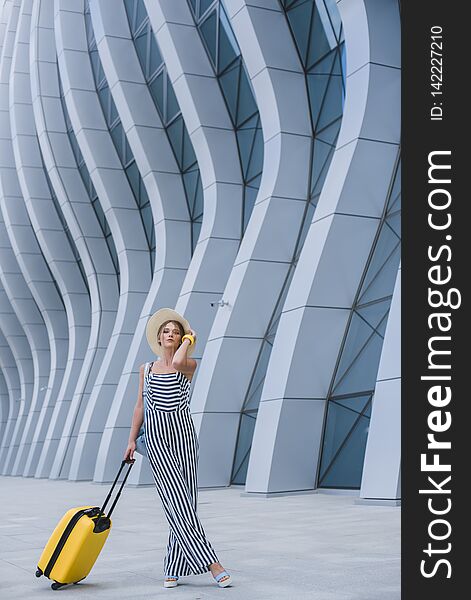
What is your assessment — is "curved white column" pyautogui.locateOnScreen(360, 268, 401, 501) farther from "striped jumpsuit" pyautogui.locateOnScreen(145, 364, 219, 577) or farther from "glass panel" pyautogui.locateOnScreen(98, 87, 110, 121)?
"glass panel" pyautogui.locateOnScreen(98, 87, 110, 121)

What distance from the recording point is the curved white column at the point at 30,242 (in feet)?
125

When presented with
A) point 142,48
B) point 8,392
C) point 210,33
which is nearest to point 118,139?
point 142,48

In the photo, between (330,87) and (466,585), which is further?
(330,87)

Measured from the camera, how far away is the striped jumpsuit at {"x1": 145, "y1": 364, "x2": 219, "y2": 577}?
6.27 m

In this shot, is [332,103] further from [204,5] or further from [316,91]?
[204,5]

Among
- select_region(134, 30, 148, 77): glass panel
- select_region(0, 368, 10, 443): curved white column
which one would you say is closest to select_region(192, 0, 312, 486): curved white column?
select_region(134, 30, 148, 77): glass panel

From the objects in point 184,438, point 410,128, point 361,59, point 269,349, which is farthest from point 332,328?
point 410,128

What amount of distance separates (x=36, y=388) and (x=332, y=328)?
32641 mm

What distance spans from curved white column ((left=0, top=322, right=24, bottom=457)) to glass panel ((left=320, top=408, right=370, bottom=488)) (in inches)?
1471

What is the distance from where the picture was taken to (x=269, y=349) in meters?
20.0

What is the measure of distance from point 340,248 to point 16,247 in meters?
27.7

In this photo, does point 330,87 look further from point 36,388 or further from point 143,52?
point 36,388

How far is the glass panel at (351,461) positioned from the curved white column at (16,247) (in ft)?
92.4

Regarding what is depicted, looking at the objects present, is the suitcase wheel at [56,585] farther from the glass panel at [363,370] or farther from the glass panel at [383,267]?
the glass panel at [383,267]
